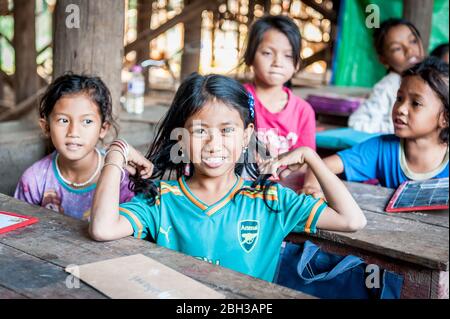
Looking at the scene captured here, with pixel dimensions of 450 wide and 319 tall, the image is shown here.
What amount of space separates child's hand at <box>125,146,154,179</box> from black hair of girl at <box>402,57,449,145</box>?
1.38m

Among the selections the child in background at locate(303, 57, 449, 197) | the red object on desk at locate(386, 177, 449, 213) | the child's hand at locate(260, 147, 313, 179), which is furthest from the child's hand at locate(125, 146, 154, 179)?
the child in background at locate(303, 57, 449, 197)

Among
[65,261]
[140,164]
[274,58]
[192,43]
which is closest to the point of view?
[65,261]

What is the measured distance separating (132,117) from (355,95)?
8.24 ft

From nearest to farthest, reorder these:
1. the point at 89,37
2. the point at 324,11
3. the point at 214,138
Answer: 1. the point at 214,138
2. the point at 89,37
3. the point at 324,11

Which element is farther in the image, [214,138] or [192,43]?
[192,43]

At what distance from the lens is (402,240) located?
1.80 m

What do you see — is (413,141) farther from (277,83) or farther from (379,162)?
(277,83)

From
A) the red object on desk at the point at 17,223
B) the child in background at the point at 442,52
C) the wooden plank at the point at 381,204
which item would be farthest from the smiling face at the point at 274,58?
the child in background at the point at 442,52

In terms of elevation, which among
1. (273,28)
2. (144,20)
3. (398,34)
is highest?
(144,20)

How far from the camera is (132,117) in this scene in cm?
393

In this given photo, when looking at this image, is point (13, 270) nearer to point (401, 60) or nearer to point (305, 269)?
point (305, 269)

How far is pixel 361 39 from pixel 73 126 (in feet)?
Result: 16.5

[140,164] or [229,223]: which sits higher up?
[140,164]

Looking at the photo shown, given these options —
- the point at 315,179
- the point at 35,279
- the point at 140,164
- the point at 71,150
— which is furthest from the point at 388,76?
the point at 35,279
